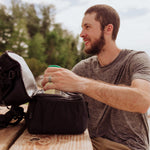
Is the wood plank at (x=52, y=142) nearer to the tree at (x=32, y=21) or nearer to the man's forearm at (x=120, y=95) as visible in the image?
the man's forearm at (x=120, y=95)

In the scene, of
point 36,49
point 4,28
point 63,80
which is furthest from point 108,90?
point 4,28

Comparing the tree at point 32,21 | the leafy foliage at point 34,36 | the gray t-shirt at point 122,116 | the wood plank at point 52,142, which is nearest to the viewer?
the wood plank at point 52,142

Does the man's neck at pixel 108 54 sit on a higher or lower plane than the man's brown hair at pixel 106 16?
lower

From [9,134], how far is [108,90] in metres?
0.60

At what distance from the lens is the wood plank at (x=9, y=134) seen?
35.6 inches

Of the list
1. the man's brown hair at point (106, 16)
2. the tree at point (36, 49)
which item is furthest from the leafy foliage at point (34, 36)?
the man's brown hair at point (106, 16)

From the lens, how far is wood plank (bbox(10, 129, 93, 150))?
2.84 feet

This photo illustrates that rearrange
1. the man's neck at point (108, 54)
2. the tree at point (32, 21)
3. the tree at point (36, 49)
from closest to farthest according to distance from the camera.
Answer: the man's neck at point (108, 54) < the tree at point (36, 49) < the tree at point (32, 21)

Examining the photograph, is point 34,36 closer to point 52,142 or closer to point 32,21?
point 32,21

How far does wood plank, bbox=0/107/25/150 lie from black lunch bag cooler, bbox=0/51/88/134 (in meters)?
0.10

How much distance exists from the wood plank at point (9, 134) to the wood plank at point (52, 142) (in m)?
0.05

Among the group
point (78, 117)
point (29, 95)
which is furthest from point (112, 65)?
point (29, 95)

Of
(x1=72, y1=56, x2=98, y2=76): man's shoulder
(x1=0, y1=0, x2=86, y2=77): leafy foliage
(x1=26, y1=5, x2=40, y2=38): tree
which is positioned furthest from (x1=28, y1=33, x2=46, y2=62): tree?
(x1=72, y1=56, x2=98, y2=76): man's shoulder

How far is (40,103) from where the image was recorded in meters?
0.97
